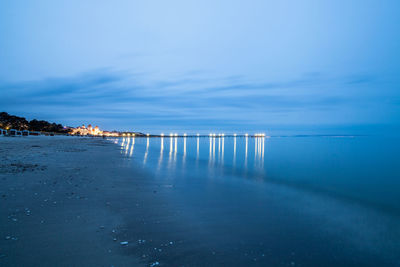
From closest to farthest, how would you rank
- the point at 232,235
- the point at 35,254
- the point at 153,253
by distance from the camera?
the point at 35,254, the point at 153,253, the point at 232,235

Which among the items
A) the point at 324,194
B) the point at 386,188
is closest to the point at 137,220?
the point at 324,194

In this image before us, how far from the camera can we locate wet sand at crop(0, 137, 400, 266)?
4.63m

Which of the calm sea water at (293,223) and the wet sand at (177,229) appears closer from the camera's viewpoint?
the wet sand at (177,229)

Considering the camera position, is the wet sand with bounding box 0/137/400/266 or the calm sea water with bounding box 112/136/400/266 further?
the calm sea water with bounding box 112/136/400/266

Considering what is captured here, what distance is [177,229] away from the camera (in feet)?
19.7

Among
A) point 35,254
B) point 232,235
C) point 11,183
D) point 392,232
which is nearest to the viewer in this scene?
point 35,254

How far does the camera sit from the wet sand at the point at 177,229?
15.2 feet

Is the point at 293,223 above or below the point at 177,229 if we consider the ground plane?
below

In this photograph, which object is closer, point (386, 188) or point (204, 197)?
point (204, 197)

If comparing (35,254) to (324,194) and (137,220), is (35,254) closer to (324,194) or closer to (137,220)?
(137,220)

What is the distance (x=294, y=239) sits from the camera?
5.88 metres

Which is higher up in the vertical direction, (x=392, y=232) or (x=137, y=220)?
(x=137, y=220)

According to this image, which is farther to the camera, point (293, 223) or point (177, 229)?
point (293, 223)

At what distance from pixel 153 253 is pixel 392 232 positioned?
720cm
